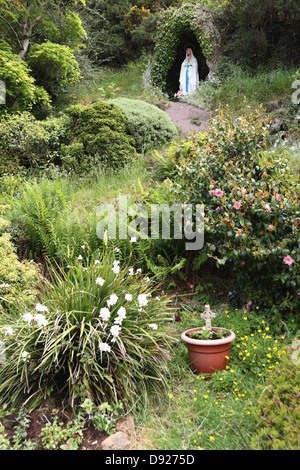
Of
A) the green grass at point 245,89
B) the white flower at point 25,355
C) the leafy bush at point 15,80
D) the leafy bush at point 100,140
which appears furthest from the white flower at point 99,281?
the leafy bush at point 15,80

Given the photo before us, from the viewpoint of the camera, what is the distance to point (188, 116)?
10.7 meters

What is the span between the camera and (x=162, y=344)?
2996 mm

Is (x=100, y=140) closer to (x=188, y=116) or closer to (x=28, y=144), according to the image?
(x=28, y=144)

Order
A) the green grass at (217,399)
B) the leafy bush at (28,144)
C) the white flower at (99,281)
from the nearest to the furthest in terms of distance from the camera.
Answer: the green grass at (217,399)
the white flower at (99,281)
the leafy bush at (28,144)

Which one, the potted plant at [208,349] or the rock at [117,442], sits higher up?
the potted plant at [208,349]

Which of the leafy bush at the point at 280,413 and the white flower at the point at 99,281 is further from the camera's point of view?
the white flower at the point at 99,281

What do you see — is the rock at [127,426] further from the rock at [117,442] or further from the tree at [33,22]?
the tree at [33,22]

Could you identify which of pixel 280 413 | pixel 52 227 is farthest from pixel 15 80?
pixel 280 413

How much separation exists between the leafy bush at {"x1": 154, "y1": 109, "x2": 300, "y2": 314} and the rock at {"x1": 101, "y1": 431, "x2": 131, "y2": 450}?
5.74 feet

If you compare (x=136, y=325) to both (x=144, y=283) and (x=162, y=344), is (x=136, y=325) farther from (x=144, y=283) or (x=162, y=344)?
(x=144, y=283)

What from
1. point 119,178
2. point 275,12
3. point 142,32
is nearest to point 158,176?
point 119,178

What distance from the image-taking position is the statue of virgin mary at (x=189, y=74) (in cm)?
1372

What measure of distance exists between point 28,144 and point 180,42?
31.1ft

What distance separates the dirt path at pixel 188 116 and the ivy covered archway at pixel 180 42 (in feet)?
8.34
